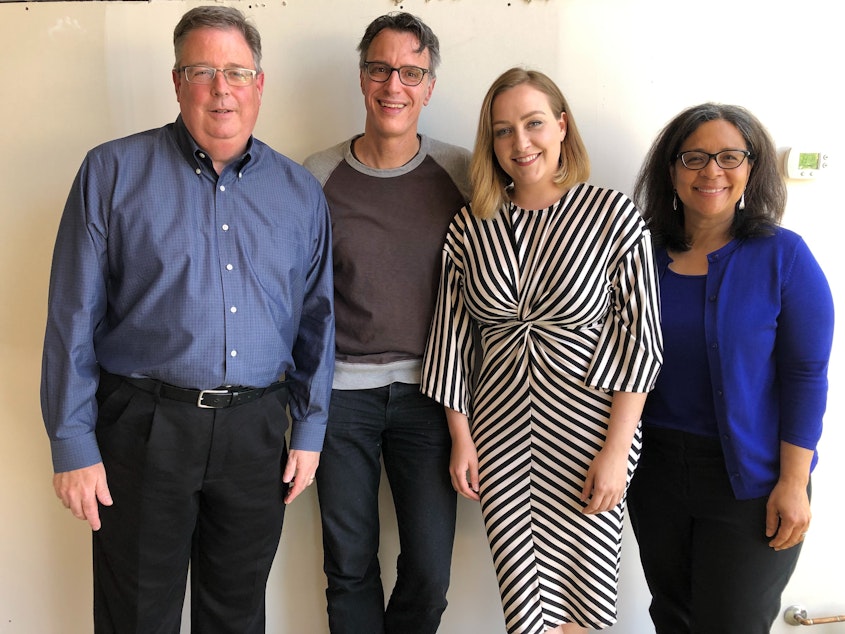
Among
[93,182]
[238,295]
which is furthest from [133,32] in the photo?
[238,295]

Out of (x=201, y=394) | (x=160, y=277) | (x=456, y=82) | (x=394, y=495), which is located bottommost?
(x=394, y=495)

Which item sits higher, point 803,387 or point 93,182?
point 93,182

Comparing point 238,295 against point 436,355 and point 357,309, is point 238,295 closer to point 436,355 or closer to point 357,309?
point 357,309

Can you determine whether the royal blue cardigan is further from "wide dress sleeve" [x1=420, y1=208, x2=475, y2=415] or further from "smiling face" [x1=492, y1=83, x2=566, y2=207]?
"wide dress sleeve" [x1=420, y1=208, x2=475, y2=415]

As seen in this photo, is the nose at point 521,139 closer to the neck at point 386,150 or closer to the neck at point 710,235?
the neck at point 386,150

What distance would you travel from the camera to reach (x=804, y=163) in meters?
1.83

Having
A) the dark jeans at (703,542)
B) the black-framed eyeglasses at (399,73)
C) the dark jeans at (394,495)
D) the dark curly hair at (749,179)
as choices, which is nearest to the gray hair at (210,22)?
the black-framed eyeglasses at (399,73)

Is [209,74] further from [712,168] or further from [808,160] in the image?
[808,160]

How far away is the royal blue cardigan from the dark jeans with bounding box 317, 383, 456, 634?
2.26ft

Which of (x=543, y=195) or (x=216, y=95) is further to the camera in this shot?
(x=543, y=195)

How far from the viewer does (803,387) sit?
4.50ft

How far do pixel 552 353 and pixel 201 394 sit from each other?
0.80m

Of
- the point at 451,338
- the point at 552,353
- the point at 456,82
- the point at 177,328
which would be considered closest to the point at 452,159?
the point at 456,82

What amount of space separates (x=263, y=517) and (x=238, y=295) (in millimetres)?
555
